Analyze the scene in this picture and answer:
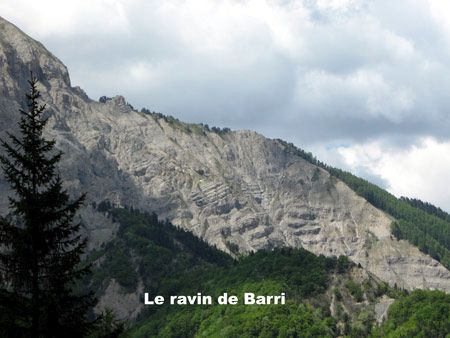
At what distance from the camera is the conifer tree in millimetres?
31969

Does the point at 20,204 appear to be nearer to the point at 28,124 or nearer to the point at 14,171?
the point at 14,171

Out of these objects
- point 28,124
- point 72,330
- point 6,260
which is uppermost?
point 28,124

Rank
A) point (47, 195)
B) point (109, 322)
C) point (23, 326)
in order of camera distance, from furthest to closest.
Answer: point (109, 322)
point (47, 195)
point (23, 326)

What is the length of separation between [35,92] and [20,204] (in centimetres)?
597

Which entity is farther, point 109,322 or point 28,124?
point 109,322

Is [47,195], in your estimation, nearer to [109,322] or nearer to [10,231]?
[10,231]

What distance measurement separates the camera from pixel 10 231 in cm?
3222

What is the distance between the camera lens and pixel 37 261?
33031 millimetres

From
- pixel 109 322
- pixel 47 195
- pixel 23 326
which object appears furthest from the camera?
pixel 109 322

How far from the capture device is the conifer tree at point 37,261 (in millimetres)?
31969

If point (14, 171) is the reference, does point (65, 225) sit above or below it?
below

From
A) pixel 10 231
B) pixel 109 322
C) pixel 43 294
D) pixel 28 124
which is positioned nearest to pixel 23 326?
pixel 43 294

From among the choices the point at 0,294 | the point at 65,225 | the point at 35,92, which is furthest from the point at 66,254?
the point at 35,92

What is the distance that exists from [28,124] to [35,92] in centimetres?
184
